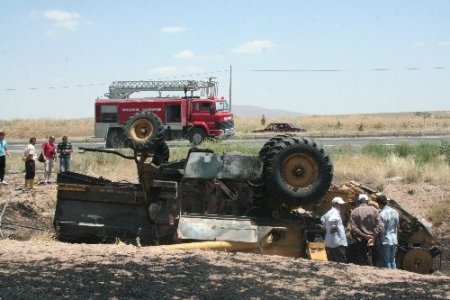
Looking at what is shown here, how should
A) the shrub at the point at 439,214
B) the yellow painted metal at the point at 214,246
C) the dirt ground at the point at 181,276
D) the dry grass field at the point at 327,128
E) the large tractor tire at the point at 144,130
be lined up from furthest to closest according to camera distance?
the dry grass field at the point at 327,128 → the shrub at the point at 439,214 → the large tractor tire at the point at 144,130 → the yellow painted metal at the point at 214,246 → the dirt ground at the point at 181,276

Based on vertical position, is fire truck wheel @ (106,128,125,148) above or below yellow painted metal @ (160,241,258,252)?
above

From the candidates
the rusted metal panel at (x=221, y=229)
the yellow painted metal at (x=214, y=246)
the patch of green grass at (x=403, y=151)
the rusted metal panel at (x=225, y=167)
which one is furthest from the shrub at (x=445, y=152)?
the yellow painted metal at (x=214, y=246)

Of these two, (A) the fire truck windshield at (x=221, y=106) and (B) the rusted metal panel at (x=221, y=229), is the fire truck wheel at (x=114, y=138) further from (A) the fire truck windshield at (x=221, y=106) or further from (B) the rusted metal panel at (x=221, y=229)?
(B) the rusted metal panel at (x=221, y=229)

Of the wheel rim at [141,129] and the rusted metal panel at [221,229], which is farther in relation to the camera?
the wheel rim at [141,129]

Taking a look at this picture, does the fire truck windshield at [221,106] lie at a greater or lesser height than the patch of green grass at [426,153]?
greater

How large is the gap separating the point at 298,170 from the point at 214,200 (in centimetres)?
134

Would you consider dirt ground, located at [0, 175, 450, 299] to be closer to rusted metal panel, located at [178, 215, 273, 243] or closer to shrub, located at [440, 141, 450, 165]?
rusted metal panel, located at [178, 215, 273, 243]

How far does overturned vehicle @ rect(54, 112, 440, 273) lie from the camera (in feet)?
30.3

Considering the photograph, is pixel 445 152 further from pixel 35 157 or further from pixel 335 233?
pixel 335 233

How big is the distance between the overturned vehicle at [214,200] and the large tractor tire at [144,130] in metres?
1.21

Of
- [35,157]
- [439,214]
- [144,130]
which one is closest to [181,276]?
[144,130]

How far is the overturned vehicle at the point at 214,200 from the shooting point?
9.23 metres

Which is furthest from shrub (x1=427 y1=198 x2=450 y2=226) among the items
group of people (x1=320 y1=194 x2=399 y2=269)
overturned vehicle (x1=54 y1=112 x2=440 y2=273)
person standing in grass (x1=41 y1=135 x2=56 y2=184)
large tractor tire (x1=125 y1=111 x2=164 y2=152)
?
person standing in grass (x1=41 y1=135 x2=56 y2=184)

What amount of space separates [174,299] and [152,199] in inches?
146
